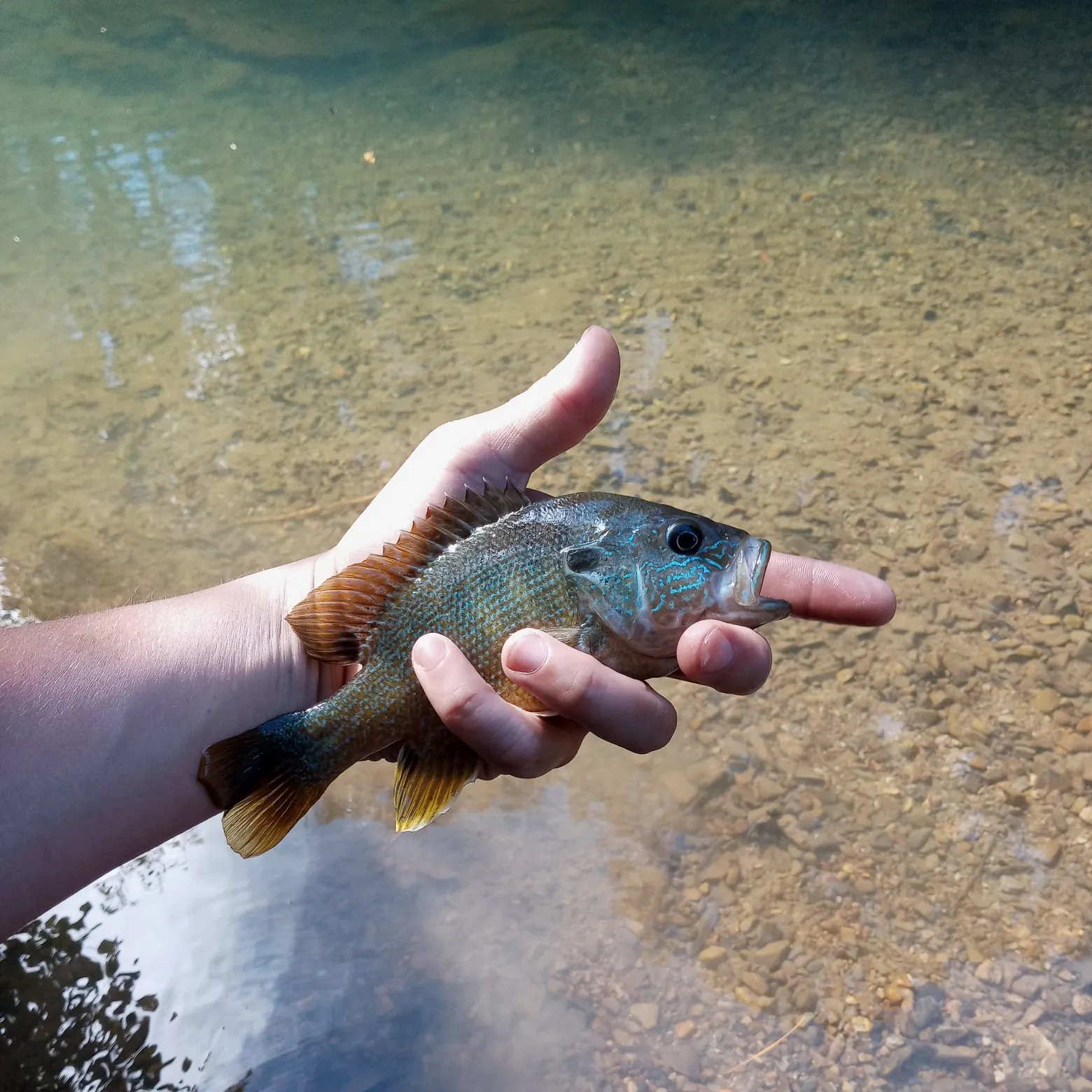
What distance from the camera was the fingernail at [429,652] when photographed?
6.23ft

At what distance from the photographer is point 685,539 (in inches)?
79.4

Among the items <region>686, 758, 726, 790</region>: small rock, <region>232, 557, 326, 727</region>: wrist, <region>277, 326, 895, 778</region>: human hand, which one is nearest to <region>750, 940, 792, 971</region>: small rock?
<region>686, 758, 726, 790</region>: small rock

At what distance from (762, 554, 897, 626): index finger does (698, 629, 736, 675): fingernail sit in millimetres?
472

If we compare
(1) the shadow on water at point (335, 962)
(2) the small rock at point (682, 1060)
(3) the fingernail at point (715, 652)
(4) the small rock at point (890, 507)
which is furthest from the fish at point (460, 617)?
(4) the small rock at point (890, 507)

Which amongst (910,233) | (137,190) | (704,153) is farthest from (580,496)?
(137,190)

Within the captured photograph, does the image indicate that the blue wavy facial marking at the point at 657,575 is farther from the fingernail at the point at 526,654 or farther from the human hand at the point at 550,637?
the fingernail at the point at 526,654

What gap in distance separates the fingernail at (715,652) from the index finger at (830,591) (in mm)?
472

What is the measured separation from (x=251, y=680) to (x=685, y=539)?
3.82ft

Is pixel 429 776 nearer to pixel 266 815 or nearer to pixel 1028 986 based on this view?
pixel 266 815

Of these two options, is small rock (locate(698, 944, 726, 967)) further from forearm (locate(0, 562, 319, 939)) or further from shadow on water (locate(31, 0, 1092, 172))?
shadow on water (locate(31, 0, 1092, 172))

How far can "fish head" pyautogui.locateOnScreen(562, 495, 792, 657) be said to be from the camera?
1.97 meters

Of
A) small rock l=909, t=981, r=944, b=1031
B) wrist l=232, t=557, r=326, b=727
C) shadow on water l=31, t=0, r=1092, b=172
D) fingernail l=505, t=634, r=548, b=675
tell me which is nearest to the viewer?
fingernail l=505, t=634, r=548, b=675

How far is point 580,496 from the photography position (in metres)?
2.14

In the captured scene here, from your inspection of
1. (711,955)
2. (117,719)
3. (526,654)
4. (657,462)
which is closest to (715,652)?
(526,654)
